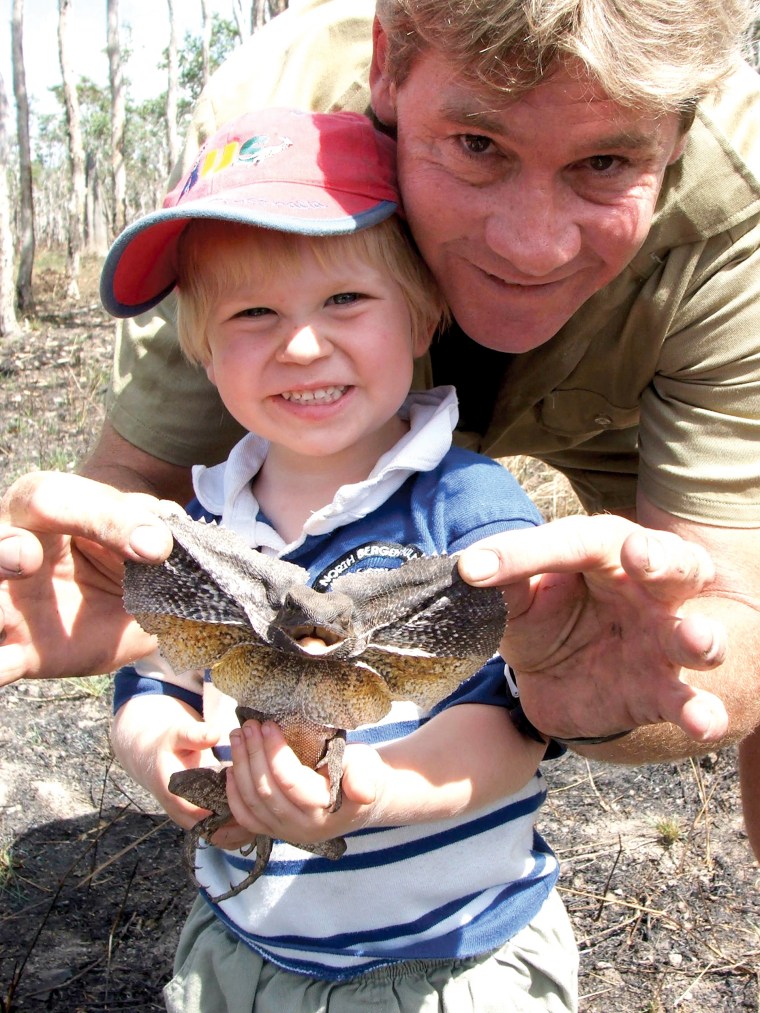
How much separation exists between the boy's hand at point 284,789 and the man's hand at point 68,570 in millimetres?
379

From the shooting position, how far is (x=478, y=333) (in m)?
2.59

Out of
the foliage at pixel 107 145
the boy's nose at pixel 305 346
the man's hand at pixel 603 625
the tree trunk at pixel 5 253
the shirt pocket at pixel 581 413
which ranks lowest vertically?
the foliage at pixel 107 145

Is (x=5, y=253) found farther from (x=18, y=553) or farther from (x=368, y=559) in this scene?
(x=368, y=559)

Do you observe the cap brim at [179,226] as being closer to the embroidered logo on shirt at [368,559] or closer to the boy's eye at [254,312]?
the boy's eye at [254,312]

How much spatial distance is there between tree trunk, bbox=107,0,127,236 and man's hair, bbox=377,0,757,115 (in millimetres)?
20698

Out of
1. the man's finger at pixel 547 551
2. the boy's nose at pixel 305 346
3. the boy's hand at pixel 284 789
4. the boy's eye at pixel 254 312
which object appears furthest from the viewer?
the boy's eye at pixel 254 312

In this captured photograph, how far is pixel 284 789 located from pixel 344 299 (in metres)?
0.98

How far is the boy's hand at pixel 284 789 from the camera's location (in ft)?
5.75

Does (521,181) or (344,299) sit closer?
(344,299)

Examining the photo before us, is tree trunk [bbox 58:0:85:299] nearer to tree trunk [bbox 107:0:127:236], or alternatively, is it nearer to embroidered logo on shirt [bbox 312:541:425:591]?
tree trunk [bbox 107:0:127:236]

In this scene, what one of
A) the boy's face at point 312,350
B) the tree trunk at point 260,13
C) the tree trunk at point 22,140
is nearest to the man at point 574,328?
the boy's face at point 312,350

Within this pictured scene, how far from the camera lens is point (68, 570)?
87.2 inches

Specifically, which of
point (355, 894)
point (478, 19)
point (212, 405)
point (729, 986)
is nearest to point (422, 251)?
point (478, 19)

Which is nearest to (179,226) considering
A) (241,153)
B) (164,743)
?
(241,153)
